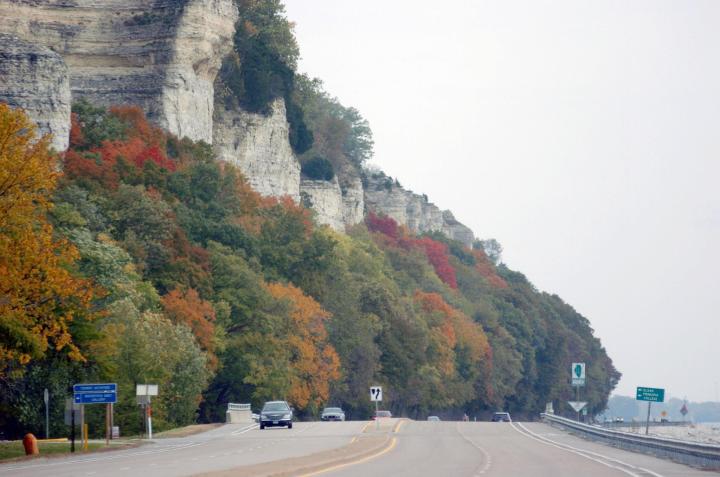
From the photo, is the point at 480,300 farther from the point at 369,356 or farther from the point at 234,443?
the point at 234,443

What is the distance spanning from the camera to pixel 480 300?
18212 centimetres

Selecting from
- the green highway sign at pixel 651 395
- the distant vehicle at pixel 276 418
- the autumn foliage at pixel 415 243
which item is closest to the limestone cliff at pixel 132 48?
the distant vehicle at pixel 276 418

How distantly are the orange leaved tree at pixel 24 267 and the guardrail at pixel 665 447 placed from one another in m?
20.4

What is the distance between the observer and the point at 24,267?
46.8 meters

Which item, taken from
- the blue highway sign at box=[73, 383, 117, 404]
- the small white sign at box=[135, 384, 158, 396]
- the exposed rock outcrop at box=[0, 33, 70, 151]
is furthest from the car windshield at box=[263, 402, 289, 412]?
the exposed rock outcrop at box=[0, 33, 70, 151]

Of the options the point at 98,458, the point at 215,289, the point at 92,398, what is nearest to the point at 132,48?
the point at 215,289

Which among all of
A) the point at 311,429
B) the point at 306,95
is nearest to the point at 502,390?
the point at 306,95

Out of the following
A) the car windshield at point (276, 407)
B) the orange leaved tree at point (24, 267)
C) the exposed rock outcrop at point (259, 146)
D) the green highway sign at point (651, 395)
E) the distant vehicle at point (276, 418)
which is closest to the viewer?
the orange leaved tree at point (24, 267)

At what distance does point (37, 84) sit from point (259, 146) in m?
37.9

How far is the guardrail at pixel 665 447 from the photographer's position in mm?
41250

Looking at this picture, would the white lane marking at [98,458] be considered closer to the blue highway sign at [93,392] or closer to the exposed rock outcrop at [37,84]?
the blue highway sign at [93,392]

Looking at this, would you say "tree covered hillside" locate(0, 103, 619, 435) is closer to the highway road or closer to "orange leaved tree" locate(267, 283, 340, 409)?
"orange leaved tree" locate(267, 283, 340, 409)

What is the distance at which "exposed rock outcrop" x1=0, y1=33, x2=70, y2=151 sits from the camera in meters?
92.9

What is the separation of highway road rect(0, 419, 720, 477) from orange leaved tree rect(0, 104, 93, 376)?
161 inches
